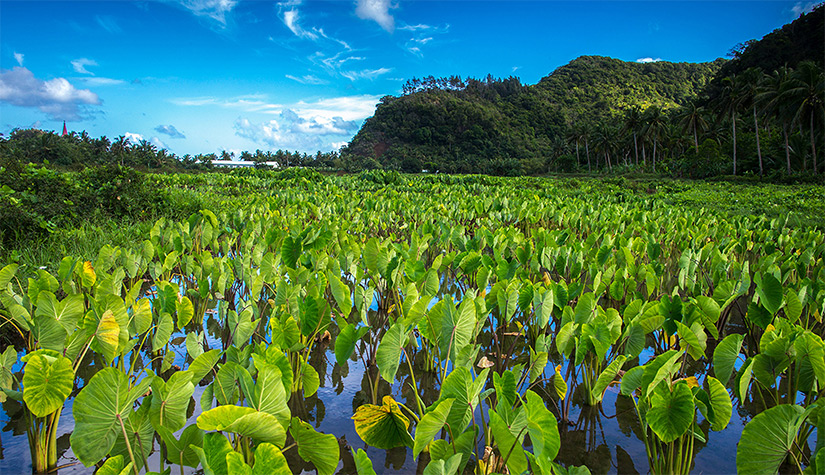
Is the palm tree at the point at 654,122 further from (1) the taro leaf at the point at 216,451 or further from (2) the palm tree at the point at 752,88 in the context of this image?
(1) the taro leaf at the point at 216,451

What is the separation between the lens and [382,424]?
135 cm

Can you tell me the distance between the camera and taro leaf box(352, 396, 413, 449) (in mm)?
1319

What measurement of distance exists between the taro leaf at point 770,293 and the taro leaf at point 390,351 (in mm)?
1782

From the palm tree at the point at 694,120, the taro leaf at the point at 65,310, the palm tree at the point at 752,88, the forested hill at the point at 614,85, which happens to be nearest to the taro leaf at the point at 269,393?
the taro leaf at the point at 65,310

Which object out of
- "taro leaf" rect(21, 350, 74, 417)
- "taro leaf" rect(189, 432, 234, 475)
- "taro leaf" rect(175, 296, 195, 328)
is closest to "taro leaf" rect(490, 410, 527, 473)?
"taro leaf" rect(189, 432, 234, 475)

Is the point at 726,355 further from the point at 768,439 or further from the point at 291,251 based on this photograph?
the point at 291,251

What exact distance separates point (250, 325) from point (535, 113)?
77.5 meters

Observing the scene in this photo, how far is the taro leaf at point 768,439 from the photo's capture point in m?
1.00

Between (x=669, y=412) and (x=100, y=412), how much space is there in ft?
5.04

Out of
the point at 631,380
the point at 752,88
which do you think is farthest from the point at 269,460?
the point at 752,88

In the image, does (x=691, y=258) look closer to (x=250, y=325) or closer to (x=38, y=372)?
(x=250, y=325)

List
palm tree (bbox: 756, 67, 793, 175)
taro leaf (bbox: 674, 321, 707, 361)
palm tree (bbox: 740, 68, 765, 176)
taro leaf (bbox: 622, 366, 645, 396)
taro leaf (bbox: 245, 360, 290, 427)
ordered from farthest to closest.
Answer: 1. palm tree (bbox: 740, 68, 765, 176)
2. palm tree (bbox: 756, 67, 793, 175)
3. taro leaf (bbox: 674, 321, 707, 361)
4. taro leaf (bbox: 622, 366, 645, 396)
5. taro leaf (bbox: 245, 360, 290, 427)

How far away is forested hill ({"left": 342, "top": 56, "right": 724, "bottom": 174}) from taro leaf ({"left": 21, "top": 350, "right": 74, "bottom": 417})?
1877 inches

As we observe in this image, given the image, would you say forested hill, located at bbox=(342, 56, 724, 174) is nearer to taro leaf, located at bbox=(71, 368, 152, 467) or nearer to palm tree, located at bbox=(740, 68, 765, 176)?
palm tree, located at bbox=(740, 68, 765, 176)
